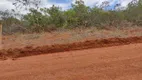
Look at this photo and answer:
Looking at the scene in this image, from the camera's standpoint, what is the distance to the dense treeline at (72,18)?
71.7 ft

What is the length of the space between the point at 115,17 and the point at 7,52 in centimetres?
1264

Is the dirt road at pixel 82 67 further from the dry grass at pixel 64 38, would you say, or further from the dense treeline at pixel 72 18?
the dense treeline at pixel 72 18

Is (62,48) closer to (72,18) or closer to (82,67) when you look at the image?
(82,67)

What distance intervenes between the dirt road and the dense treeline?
12138 millimetres

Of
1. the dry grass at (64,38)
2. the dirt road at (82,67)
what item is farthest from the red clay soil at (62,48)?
the dirt road at (82,67)

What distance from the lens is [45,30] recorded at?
21.4m

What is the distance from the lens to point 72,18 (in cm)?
2206

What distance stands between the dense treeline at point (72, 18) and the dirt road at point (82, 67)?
12138 mm

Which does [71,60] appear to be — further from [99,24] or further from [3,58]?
[99,24]

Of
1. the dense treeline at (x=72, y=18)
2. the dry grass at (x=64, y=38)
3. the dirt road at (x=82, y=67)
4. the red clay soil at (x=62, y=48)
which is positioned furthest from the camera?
the dense treeline at (x=72, y=18)

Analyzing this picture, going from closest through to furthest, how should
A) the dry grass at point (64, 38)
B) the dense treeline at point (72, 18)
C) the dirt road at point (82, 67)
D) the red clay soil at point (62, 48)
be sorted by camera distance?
the dirt road at point (82, 67) → the red clay soil at point (62, 48) → the dry grass at point (64, 38) → the dense treeline at point (72, 18)

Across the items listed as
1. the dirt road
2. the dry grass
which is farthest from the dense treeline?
the dirt road

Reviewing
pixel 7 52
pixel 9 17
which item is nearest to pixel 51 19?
pixel 9 17

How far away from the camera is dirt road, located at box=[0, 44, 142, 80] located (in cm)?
681
